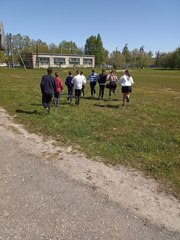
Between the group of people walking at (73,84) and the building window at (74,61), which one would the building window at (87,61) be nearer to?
the building window at (74,61)

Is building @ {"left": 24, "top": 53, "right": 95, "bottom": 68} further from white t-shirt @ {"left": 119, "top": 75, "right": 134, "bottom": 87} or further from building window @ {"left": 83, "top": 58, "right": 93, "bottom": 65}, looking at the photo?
white t-shirt @ {"left": 119, "top": 75, "right": 134, "bottom": 87}

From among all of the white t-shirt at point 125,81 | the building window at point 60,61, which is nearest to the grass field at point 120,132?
the white t-shirt at point 125,81

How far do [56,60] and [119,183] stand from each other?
104239mm

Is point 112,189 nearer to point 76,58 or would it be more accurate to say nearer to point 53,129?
point 53,129

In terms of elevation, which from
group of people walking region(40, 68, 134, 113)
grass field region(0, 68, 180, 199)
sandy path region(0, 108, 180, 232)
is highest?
group of people walking region(40, 68, 134, 113)

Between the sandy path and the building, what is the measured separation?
278 ft

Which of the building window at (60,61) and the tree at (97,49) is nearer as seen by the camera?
the building window at (60,61)

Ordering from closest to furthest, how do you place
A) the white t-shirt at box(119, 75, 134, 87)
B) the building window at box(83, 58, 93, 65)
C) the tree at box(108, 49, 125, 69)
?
the white t-shirt at box(119, 75, 134, 87) → the tree at box(108, 49, 125, 69) → the building window at box(83, 58, 93, 65)

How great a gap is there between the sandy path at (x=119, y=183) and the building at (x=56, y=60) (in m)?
84.8

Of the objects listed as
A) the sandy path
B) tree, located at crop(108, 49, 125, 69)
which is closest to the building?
tree, located at crop(108, 49, 125, 69)

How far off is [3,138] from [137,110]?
7127 mm

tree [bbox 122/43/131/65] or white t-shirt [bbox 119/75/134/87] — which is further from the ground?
tree [bbox 122/43/131/65]

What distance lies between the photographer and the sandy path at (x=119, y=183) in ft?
13.3

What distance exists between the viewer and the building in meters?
94.9
